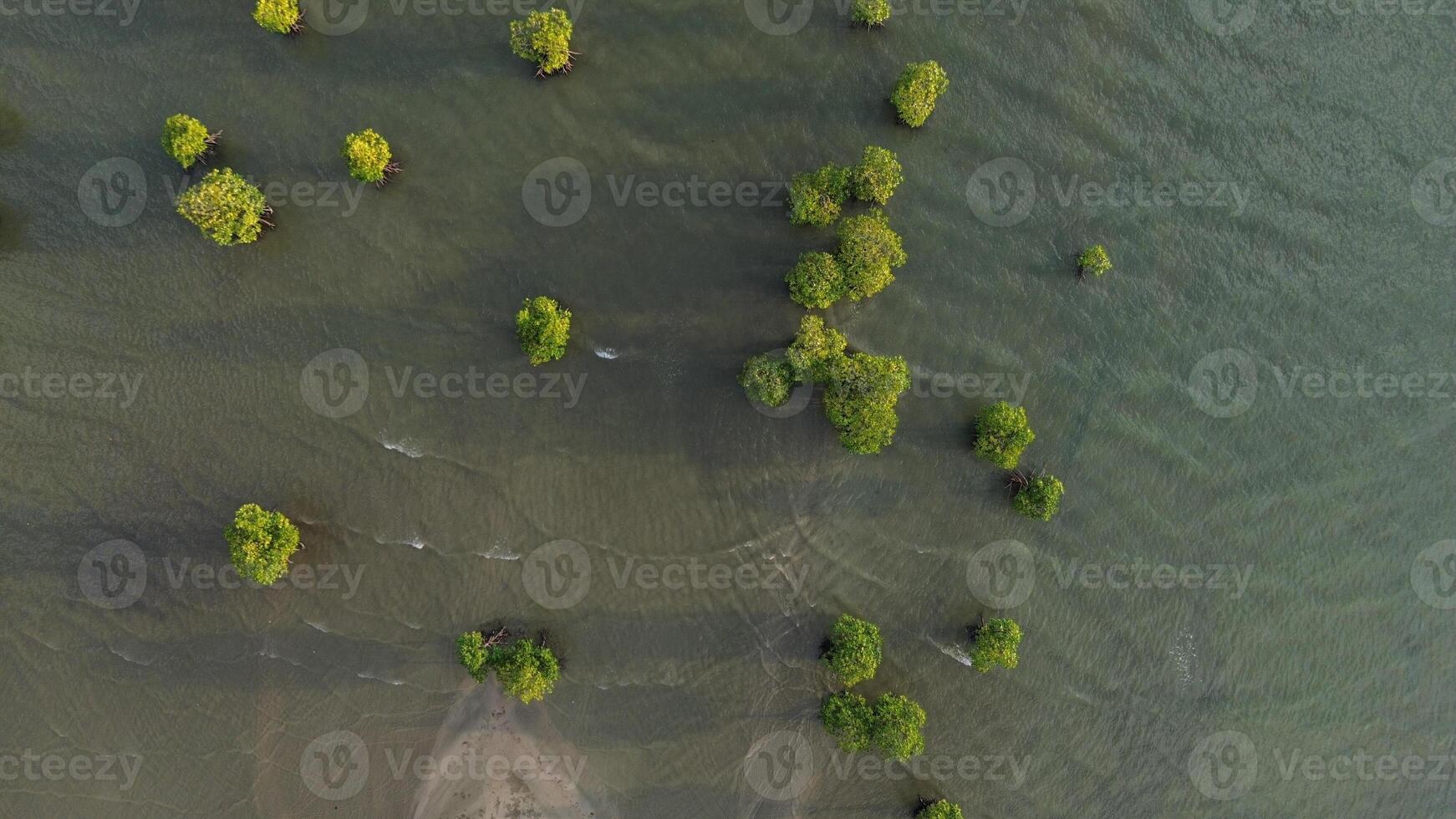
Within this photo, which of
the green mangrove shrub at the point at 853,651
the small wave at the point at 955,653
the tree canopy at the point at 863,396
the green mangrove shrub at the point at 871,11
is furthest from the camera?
the small wave at the point at 955,653

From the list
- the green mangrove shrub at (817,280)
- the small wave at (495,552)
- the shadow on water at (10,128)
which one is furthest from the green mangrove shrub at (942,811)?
the shadow on water at (10,128)

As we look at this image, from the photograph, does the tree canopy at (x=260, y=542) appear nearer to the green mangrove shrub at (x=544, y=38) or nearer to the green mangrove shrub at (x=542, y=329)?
the green mangrove shrub at (x=542, y=329)

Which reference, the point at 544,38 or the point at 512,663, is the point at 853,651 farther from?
the point at 544,38

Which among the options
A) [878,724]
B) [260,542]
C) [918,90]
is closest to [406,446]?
[260,542]

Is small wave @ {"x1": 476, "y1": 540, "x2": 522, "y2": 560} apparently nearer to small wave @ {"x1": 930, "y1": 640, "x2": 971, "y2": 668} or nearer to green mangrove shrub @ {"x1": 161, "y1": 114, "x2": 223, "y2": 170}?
small wave @ {"x1": 930, "y1": 640, "x2": 971, "y2": 668}

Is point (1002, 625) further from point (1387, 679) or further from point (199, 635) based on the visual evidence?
point (199, 635)

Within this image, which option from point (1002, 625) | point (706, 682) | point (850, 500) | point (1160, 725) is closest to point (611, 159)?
point (850, 500)
